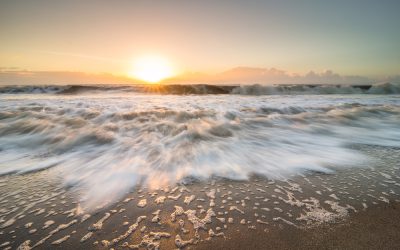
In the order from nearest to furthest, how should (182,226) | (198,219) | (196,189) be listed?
(182,226) < (198,219) < (196,189)

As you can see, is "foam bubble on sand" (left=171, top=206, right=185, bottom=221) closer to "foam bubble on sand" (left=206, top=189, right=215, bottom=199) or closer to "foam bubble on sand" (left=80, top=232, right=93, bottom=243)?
"foam bubble on sand" (left=206, top=189, right=215, bottom=199)

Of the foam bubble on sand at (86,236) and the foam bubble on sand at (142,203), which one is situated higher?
the foam bubble on sand at (86,236)

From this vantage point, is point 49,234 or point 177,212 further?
point 177,212

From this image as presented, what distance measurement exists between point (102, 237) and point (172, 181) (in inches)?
48.8

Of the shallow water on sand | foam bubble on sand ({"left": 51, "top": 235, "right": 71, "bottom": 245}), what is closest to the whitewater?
the shallow water on sand

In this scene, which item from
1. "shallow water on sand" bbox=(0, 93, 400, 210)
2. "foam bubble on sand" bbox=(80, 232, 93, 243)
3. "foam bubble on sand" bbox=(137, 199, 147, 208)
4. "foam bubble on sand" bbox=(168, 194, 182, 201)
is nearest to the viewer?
"foam bubble on sand" bbox=(80, 232, 93, 243)

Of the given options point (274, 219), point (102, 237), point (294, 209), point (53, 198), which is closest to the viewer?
point (102, 237)

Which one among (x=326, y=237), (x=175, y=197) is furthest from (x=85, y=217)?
(x=326, y=237)

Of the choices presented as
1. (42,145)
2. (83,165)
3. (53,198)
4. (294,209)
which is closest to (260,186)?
(294,209)

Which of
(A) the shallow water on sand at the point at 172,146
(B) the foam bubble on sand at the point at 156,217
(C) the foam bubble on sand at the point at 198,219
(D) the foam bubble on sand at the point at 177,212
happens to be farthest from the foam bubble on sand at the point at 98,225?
(C) the foam bubble on sand at the point at 198,219

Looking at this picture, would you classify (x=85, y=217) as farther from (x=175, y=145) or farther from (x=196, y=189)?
(x=175, y=145)

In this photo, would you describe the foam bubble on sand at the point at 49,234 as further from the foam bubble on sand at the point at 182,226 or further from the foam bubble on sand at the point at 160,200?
the foam bubble on sand at the point at 182,226

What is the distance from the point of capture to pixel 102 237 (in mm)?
1984

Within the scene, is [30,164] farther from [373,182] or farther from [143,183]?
[373,182]
